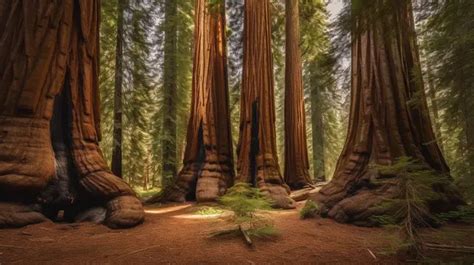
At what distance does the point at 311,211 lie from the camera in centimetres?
529

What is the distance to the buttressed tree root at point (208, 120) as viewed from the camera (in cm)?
845

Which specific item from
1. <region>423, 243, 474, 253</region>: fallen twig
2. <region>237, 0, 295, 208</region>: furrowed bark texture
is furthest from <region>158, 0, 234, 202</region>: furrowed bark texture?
<region>423, 243, 474, 253</region>: fallen twig

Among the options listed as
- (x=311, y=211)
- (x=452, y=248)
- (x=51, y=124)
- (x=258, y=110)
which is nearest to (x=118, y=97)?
(x=258, y=110)

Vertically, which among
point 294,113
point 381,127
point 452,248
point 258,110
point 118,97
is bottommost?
point 452,248

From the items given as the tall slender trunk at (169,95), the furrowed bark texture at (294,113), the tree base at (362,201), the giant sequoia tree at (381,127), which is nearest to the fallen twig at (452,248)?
the tree base at (362,201)

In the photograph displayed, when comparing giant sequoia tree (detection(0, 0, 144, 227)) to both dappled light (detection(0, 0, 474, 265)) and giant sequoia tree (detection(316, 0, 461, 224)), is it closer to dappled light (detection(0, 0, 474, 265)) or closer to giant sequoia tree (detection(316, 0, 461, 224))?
dappled light (detection(0, 0, 474, 265))

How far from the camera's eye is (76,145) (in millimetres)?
5039

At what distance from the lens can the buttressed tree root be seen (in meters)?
8.45

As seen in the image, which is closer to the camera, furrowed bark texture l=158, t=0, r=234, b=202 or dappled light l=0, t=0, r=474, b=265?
dappled light l=0, t=0, r=474, b=265

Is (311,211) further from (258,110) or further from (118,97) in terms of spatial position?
(118,97)

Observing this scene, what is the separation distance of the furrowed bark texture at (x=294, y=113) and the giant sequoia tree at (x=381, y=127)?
5.96 meters

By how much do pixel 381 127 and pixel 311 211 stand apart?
218 cm

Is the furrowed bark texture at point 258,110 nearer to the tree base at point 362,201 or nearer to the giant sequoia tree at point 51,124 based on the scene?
the tree base at point 362,201

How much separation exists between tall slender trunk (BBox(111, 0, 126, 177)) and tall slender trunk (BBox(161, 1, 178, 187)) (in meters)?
2.20
